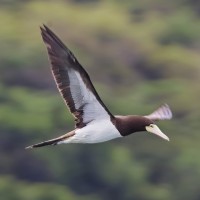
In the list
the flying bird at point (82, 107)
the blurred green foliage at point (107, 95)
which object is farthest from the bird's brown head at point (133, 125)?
the blurred green foliage at point (107, 95)

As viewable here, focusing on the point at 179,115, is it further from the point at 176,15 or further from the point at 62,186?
the point at 176,15

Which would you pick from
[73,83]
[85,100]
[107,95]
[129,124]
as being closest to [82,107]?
[85,100]

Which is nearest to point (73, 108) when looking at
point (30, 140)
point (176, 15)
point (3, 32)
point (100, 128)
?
point (100, 128)

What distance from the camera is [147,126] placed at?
19.3 m

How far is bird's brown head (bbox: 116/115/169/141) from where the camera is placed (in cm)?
1881

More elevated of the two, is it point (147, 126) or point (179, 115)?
point (147, 126)

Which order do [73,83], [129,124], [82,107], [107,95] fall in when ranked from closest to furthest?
[73,83], [82,107], [129,124], [107,95]

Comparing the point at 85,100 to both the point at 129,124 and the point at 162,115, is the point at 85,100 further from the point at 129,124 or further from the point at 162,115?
the point at 162,115

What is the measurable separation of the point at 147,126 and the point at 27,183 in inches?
609

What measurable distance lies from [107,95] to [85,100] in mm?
22222

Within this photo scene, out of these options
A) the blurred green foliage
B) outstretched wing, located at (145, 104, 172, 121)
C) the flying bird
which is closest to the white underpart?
the flying bird

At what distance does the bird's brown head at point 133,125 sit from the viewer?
1881 cm

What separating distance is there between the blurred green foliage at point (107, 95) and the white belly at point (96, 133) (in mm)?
13876

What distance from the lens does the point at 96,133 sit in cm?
1873
